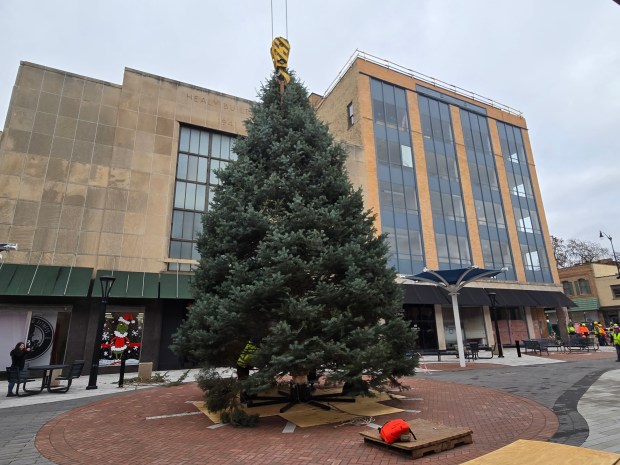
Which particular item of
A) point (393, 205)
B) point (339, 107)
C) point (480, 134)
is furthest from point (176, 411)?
point (480, 134)

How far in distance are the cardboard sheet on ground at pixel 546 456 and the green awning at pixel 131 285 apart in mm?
17516

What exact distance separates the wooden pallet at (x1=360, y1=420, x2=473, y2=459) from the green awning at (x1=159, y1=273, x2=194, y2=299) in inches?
583

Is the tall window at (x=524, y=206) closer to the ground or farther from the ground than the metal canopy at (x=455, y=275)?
farther from the ground

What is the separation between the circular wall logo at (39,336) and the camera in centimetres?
1711

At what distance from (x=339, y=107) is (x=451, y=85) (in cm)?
1246

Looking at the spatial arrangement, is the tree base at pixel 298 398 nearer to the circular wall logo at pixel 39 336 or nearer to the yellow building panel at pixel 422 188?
the circular wall logo at pixel 39 336

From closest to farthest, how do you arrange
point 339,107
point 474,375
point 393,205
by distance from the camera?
point 474,375, point 393,205, point 339,107

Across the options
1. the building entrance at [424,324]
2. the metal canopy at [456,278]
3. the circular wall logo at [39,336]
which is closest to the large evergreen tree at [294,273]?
the metal canopy at [456,278]

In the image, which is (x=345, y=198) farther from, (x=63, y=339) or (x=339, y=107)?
(x=339, y=107)

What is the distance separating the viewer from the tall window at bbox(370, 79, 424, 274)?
29062 millimetres

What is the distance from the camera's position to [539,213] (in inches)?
1476

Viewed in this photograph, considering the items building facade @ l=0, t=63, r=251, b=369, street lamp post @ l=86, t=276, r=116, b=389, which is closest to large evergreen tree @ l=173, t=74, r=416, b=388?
street lamp post @ l=86, t=276, r=116, b=389

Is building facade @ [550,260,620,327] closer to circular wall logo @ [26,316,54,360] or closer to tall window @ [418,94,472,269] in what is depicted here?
tall window @ [418,94,472,269]

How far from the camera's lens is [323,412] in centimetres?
798
